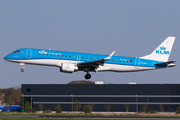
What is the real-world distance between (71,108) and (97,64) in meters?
42.2

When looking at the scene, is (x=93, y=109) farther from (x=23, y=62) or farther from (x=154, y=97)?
(x=23, y=62)

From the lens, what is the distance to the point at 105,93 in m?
93.7

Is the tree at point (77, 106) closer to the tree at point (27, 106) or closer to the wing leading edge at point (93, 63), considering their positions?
the tree at point (27, 106)

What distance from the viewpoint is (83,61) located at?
53.5 metres

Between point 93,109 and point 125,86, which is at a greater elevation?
point 125,86

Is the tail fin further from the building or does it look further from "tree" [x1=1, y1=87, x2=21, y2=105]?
"tree" [x1=1, y1=87, x2=21, y2=105]

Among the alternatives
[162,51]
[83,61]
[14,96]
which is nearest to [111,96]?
[162,51]

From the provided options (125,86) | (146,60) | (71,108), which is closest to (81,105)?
(71,108)

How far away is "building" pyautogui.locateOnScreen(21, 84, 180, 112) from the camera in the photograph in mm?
92125

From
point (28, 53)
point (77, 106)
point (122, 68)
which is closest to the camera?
point (28, 53)

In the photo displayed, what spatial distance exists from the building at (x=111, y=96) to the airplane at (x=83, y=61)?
35.4 meters

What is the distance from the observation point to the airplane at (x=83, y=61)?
2052 inches

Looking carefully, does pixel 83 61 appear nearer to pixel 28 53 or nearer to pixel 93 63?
pixel 93 63

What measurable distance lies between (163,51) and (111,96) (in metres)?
35.1
